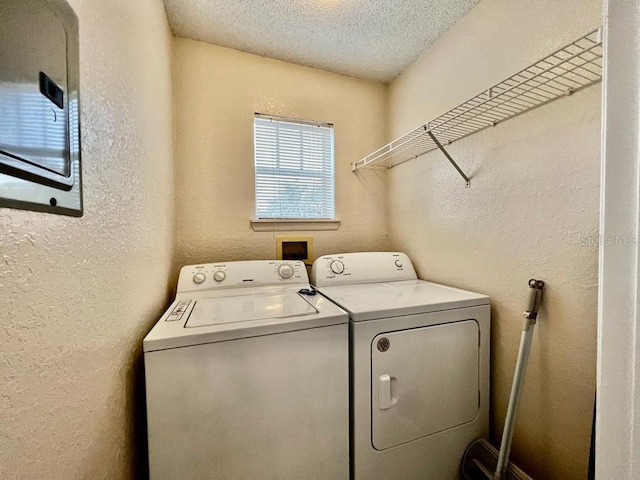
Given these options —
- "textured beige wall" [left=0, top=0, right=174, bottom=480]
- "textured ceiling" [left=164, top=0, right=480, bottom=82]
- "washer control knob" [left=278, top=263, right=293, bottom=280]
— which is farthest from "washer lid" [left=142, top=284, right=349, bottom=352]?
"textured ceiling" [left=164, top=0, right=480, bottom=82]

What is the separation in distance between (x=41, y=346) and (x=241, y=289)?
1002mm

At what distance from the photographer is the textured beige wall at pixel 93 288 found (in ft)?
1.24

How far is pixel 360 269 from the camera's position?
1635 millimetres

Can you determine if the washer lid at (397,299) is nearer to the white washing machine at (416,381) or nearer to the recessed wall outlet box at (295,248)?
the white washing machine at (416,381)

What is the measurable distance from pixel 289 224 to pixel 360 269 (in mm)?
611

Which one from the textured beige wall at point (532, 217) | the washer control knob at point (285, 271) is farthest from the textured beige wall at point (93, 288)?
the textured beige wall at point (532, 217)

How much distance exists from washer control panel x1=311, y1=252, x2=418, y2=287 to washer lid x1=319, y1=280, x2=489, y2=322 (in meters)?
0.07

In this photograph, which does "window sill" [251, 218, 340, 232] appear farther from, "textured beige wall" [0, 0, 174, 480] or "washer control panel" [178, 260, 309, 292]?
"textured beige wall" [0, 0, 174, 480]

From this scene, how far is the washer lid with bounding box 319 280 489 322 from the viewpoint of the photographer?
1.02m

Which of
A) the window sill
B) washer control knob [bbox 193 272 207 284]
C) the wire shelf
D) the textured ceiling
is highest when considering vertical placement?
the textured ceiling

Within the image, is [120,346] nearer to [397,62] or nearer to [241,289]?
[241,289]

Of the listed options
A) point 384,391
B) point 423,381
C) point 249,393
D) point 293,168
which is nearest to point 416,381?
point 423,381

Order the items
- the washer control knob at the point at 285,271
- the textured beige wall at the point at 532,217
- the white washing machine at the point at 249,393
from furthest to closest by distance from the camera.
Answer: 1. the washer control knob at the point at 285,271
2. the textured beige wall at the point at 532,217
3. the white washing machine at the point at 249,393

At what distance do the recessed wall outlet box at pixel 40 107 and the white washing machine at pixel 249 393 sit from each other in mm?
524
